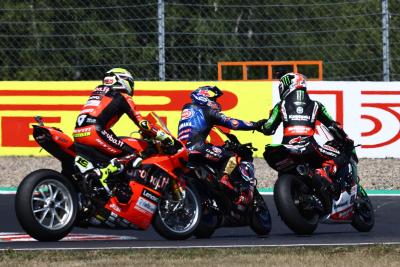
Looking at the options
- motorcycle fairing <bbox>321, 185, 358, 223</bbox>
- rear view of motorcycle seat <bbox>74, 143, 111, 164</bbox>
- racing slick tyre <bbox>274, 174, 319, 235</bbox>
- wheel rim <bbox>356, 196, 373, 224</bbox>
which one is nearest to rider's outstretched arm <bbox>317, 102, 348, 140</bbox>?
motorcycle fairing <bbox>321, 185, 358, 223</bbox>

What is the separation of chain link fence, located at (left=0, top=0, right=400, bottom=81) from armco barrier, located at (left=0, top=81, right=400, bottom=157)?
1.51ft

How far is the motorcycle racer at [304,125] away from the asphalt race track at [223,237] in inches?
26.2

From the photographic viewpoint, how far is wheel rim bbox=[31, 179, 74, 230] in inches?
397

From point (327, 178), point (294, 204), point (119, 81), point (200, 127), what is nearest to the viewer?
point (119, 81)

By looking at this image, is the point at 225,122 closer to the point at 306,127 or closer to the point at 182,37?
the point at 306,127

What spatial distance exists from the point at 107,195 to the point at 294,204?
5.85ft

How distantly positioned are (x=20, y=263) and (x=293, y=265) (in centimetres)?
200

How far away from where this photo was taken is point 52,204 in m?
10.2

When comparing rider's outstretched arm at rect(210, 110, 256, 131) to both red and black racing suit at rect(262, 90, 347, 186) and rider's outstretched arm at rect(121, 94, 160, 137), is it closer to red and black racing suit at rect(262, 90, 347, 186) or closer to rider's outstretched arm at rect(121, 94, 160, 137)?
red and black racing suit at rect(262, 90, 347, 186)

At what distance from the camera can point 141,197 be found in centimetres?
1085

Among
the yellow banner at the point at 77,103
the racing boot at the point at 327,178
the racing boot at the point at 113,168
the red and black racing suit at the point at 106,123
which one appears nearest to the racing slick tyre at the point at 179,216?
the racing boot at the point at 113,168

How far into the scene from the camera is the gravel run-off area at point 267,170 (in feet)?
55.5

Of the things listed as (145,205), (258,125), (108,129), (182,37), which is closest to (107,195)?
(145,205)

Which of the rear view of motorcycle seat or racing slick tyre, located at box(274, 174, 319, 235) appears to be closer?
the rear view of motorcycle seat
